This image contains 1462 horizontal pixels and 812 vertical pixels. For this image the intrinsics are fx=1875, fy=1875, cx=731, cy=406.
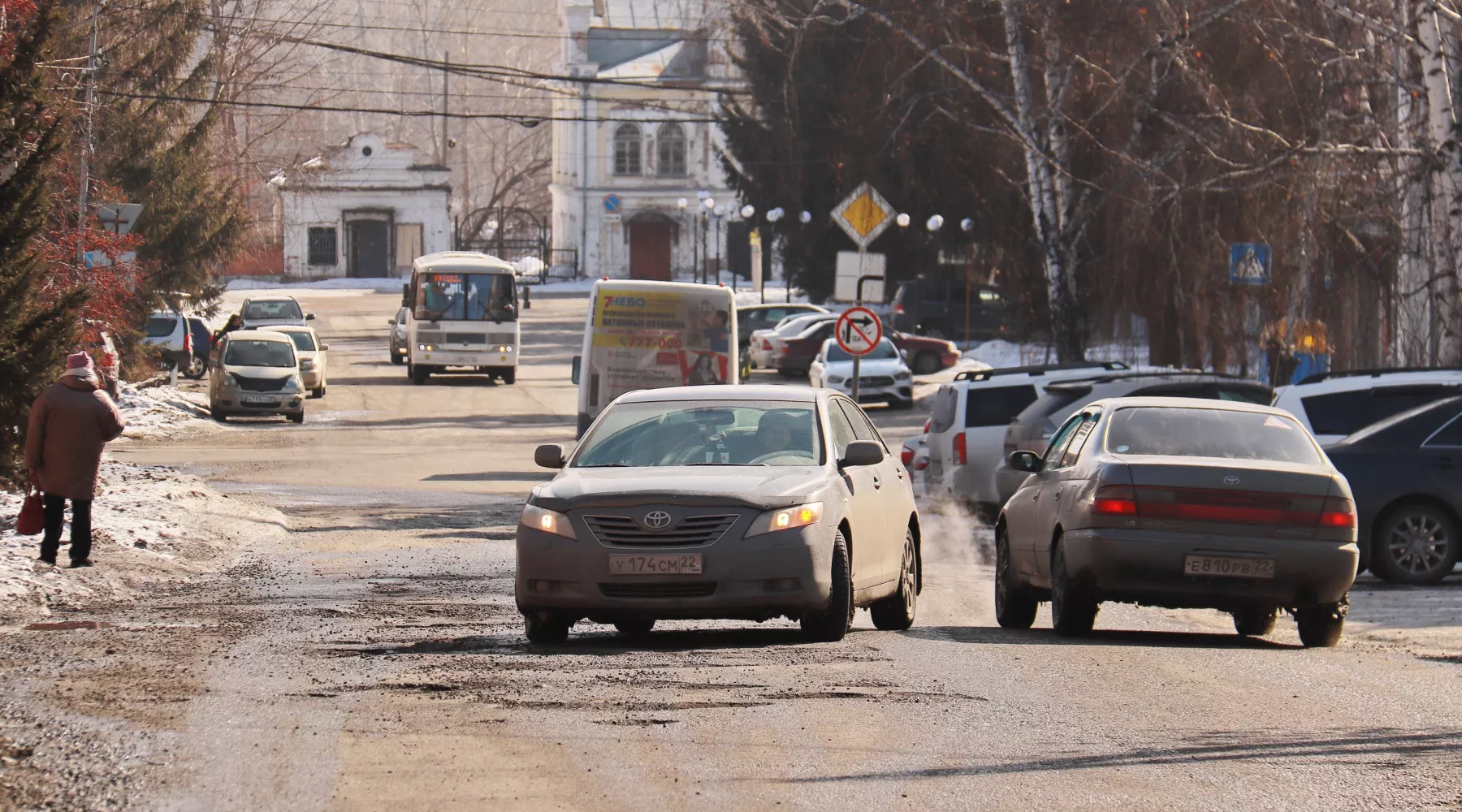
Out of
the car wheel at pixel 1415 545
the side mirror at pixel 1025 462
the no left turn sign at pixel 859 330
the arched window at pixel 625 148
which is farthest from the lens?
the arched window at pixel 625 148

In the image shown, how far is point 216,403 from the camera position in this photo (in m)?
35.2

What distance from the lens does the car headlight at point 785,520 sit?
1000 cm

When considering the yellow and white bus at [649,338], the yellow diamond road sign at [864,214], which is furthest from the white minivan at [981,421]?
the yellow and white bus at [649,338]

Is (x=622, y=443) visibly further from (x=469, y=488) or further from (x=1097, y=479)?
(x=469, y=488)

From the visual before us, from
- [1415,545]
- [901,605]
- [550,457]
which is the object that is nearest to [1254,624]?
[901,605]

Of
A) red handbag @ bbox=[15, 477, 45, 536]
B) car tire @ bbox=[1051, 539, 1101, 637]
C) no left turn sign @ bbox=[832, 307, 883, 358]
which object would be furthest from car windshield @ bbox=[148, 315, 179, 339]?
car tire @ bbox=[1051, 539, 1101, 637]

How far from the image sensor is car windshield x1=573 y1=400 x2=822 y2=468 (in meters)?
11.0

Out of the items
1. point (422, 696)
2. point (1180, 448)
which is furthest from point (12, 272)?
point (1180, 448)

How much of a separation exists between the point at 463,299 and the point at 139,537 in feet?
94.5

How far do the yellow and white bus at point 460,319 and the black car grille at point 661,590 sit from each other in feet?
116

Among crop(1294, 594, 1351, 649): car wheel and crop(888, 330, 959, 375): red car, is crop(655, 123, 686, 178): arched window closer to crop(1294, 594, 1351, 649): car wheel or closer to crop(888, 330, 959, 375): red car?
crop(888, 330, 959, 375): red car

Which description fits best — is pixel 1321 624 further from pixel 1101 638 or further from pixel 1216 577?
pixel 1101 638

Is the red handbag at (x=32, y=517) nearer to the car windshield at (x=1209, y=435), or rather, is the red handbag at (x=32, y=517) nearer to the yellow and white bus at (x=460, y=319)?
the car windshield at (x=1209, y=435)

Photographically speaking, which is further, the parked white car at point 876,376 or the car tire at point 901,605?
the parked white car at point 876,376
